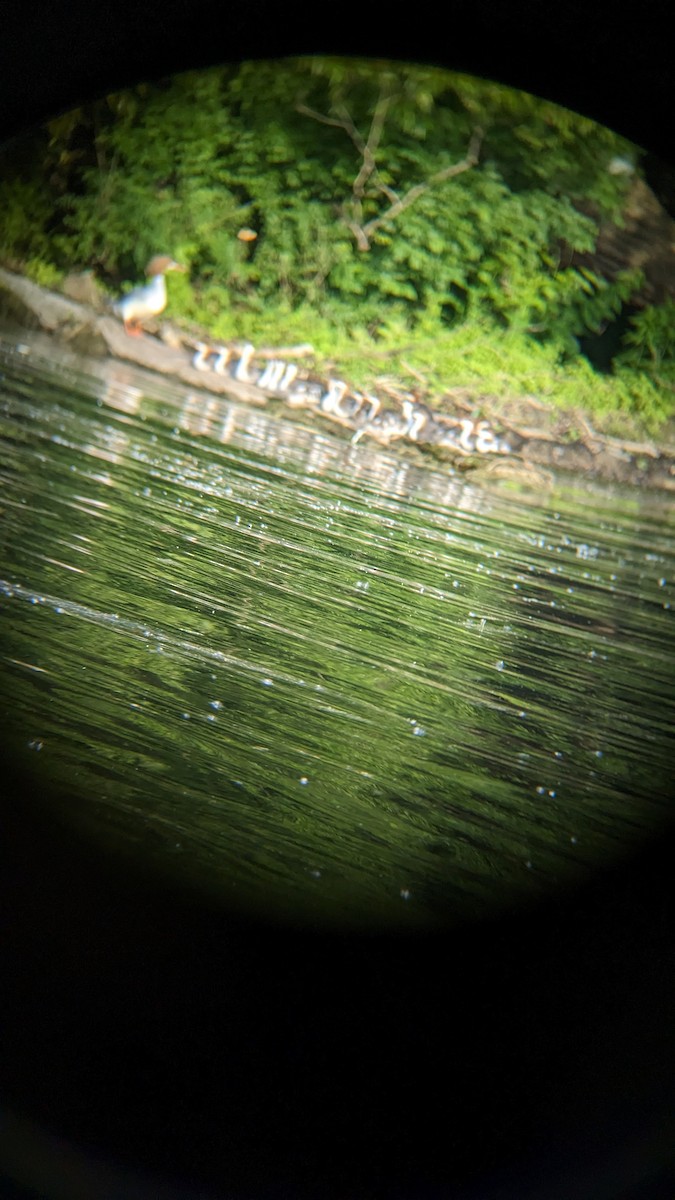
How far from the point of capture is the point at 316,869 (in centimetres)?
85

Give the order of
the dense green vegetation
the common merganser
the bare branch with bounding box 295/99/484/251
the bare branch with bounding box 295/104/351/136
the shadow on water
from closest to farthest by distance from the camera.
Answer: the shadow on water → the bare branch with bounding box 295/104/351/136 → the bare branch with bounding box 295/99/484/251 → the dense green vegetation → the common merganser

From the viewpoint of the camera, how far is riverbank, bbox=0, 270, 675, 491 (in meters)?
5.57

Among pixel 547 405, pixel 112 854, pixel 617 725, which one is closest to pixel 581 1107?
pixel 112 854

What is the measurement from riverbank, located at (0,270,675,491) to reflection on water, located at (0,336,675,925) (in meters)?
2.75

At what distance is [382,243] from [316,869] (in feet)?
16.2

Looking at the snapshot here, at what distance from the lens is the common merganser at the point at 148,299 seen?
205 inches

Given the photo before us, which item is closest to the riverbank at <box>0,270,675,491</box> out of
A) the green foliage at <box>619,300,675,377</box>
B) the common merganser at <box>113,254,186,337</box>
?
the common merganser at <box>113,254,186,337</box>

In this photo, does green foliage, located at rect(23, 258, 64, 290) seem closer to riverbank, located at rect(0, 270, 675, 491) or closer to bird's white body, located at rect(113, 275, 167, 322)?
bird's white body, located at rect(113, 275, 167, 322)

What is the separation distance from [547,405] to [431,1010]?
5.66m

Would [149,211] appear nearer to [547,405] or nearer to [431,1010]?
[547,405]

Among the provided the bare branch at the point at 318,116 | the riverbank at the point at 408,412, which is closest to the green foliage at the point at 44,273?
the riverbank at the point at 408,412

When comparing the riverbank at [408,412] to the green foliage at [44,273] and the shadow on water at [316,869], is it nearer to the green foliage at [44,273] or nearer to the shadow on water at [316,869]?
the green foliage at [44,273]

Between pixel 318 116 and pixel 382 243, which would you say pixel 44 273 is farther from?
pixel 382 243

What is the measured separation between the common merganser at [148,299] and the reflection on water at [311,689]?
2.58 m
